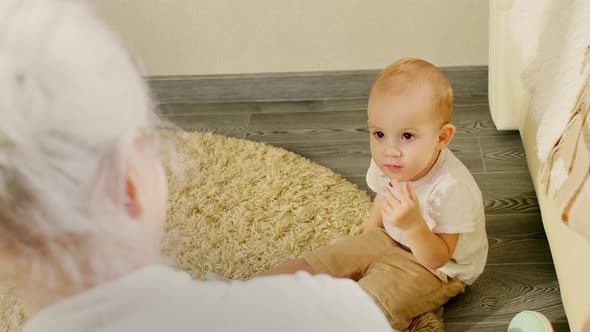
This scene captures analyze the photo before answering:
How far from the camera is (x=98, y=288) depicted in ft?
1.89

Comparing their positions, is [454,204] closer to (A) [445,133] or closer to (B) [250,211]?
(A) [445,133]

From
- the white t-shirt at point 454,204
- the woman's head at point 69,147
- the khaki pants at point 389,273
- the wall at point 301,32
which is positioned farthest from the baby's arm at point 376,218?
the woman's head at point 69,147

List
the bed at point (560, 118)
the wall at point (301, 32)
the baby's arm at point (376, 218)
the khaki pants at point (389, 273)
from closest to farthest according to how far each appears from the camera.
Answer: the bed at point (560, 118) → the khaki pants at point (389, 273) → the baby's arm at point (376, 218) → the wall at point (301, 32)

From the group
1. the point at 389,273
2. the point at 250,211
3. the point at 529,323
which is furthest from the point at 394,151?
the point at 250,211

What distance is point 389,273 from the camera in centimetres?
129

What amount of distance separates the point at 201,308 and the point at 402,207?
59cm

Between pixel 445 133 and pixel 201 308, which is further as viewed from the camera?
pixel 445 133

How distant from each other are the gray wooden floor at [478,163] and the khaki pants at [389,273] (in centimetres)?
9

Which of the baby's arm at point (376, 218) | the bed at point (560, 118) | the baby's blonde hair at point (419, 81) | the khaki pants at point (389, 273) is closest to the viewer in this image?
the bed at point (560, 118)

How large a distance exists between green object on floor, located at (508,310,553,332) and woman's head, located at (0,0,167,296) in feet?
2.81

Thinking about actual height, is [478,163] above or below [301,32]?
below

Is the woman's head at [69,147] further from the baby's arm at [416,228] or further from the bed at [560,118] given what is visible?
the bed at [560,118]

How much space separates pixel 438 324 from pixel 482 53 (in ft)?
3.46

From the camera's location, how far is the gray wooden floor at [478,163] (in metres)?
1.36
